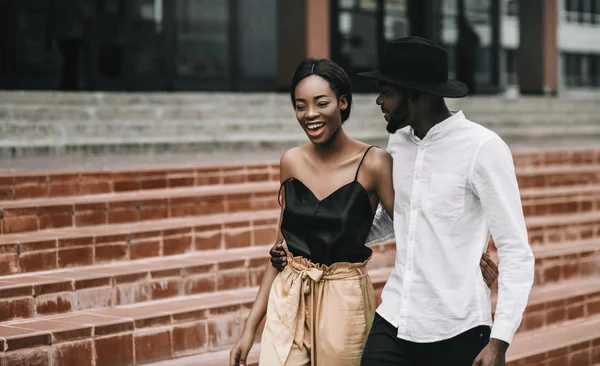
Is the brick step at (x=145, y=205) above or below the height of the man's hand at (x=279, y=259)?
below

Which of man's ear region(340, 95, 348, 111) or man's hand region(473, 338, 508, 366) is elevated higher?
man's ear region(340, 95, 348, 111)

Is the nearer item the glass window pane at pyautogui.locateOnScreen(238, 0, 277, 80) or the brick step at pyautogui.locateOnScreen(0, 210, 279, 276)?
the brick step at pyautogui.locateOnScreen(0, 210, 279, 276)

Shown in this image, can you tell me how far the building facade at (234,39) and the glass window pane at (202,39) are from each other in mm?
18

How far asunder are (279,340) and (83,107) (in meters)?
8.62

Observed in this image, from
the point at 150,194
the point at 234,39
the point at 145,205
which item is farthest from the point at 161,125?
the point at 234,39

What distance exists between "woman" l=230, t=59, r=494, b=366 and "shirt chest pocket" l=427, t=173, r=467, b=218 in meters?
0.23

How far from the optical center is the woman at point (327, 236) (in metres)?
2.78

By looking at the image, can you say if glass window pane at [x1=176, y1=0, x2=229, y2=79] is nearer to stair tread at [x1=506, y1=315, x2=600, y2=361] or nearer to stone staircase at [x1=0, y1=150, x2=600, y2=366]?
stone staircase at [x1=0, y1=150, x2=600, y2=366]

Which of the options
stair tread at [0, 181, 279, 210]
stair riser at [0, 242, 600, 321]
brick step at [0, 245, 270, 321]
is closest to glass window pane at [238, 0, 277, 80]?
stair tread at [0, 181, 279, 210]

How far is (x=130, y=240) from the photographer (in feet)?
18.6

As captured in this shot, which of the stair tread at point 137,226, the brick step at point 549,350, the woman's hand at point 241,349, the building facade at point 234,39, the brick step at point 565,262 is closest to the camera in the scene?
the woman's hand at point 241,349

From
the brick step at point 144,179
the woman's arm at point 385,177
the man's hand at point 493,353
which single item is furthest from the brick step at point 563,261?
the man's hand at point 493,353

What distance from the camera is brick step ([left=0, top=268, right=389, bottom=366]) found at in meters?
4.25

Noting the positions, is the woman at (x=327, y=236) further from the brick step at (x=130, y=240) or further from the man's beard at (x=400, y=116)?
the brick step at (x=130, y=240)
